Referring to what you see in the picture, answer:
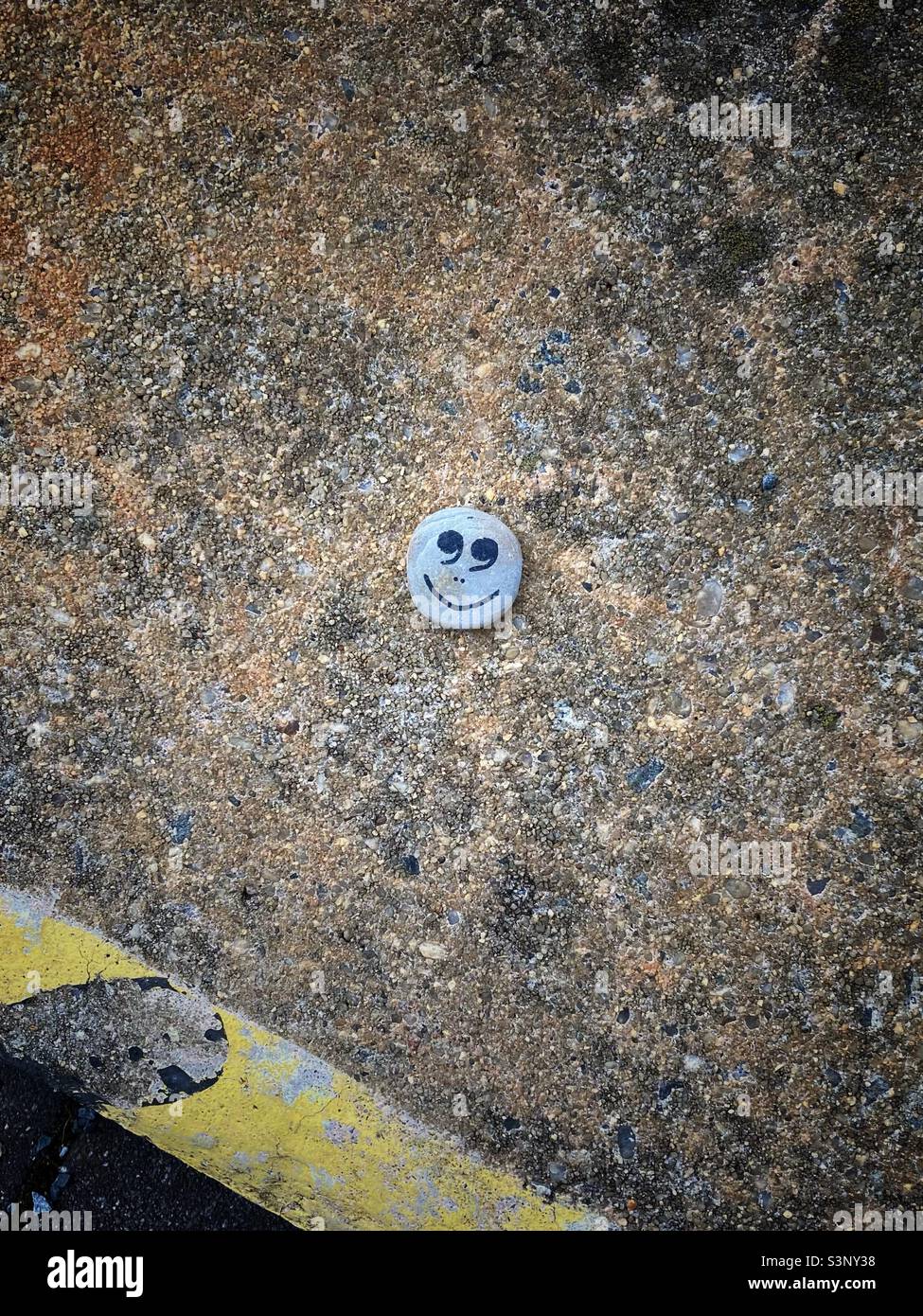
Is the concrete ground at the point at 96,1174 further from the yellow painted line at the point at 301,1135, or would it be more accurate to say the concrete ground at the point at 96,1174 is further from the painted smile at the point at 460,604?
the painted smile at the point at 460,604

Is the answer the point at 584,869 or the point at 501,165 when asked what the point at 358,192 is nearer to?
the point at 501,165

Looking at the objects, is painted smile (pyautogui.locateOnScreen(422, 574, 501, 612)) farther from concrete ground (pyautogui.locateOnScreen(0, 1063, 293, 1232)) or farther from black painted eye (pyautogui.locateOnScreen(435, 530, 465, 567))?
concrete ground (pyautogui.locateOnScreen(0, 1063, 293, 1232))

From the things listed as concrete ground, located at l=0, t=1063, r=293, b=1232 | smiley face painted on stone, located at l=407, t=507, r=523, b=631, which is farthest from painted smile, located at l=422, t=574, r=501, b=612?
concrete ground, located at l=0, t=1063, r=293, b=1232

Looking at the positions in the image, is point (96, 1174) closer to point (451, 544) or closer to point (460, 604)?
point (460, 604)

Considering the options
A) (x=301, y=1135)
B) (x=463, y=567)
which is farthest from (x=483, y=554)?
(x=301, y=1135)

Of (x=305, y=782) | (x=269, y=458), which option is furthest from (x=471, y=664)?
(x=269, y=458)
